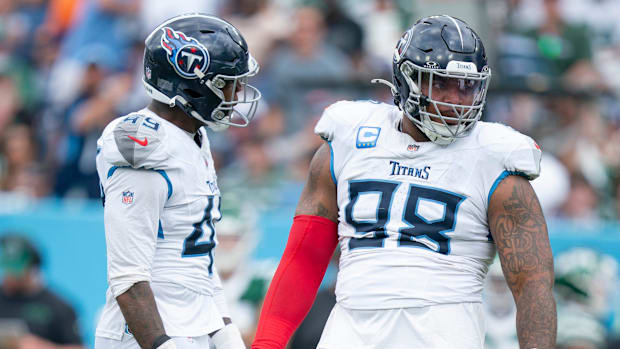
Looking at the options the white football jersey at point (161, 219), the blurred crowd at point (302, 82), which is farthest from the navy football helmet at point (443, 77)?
the blurred crowd at point (302, 82)

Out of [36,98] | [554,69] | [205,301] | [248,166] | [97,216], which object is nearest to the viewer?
[205,301]

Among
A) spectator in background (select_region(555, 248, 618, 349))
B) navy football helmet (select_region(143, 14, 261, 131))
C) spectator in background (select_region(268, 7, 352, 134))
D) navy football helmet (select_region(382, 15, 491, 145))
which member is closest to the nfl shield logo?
navy football helmet (select_region(143, 14, 261, 131))

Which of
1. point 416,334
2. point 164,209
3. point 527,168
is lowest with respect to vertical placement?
point 416,334

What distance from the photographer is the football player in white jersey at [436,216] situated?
4.02 m

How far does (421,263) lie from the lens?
4.09m

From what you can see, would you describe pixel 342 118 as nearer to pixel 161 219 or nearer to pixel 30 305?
pixel 161 219

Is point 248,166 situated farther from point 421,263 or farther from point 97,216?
point 421,263

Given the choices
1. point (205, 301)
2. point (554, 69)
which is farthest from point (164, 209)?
point (554, 69)

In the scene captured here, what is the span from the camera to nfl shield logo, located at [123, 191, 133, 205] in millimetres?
4004

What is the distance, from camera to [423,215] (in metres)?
4.12

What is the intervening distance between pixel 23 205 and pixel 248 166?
6.38 feet

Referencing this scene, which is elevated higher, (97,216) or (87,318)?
(97,216)

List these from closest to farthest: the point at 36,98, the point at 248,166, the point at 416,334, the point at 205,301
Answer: the point at 416,334
the point at 205,301
the point at 248,166
the point at 36,98

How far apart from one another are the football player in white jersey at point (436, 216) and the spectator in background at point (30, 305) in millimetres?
3793
